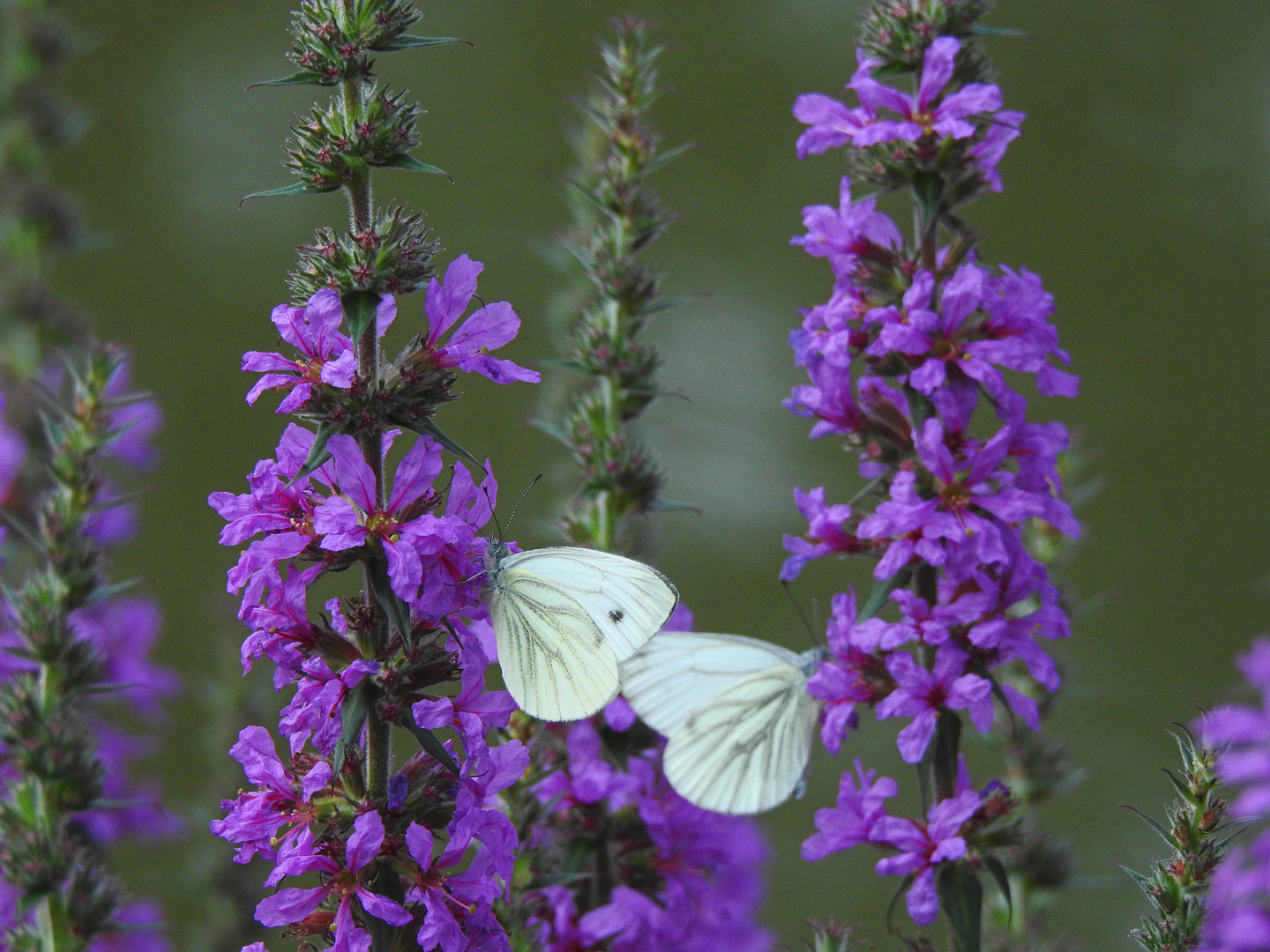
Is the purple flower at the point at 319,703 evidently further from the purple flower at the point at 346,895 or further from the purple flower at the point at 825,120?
the purple flower at the point at 825,120

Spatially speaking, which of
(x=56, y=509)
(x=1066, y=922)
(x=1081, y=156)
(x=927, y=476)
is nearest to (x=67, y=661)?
(x=56, y=509)

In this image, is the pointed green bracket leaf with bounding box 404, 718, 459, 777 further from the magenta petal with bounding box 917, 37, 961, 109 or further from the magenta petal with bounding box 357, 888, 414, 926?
the magenta petal with bounding box 917, 37, 961, 109

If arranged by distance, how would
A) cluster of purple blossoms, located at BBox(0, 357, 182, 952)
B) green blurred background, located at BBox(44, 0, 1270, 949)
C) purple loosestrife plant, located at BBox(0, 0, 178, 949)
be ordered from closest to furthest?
purple loosestrife plant, located at BBox(0, 0, 178, 949), cluster of purple blossoms, located at BBox(0, 357, 182, 952), green blurred background, located at BBox(44, 0, 1270, 949)

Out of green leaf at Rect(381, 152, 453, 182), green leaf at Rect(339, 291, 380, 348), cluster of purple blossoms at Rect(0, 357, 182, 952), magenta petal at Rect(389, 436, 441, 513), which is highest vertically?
green leaf at Rect(381, 152, 453, 182)

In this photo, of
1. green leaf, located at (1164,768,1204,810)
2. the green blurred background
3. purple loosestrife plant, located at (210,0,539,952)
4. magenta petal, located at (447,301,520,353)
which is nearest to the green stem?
purple loosestrife plant, located at (210,0,539,952)

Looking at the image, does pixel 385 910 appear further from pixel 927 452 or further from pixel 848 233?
pixel 848 233

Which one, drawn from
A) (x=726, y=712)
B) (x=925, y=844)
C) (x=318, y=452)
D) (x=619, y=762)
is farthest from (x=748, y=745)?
(x=318, y=452)
